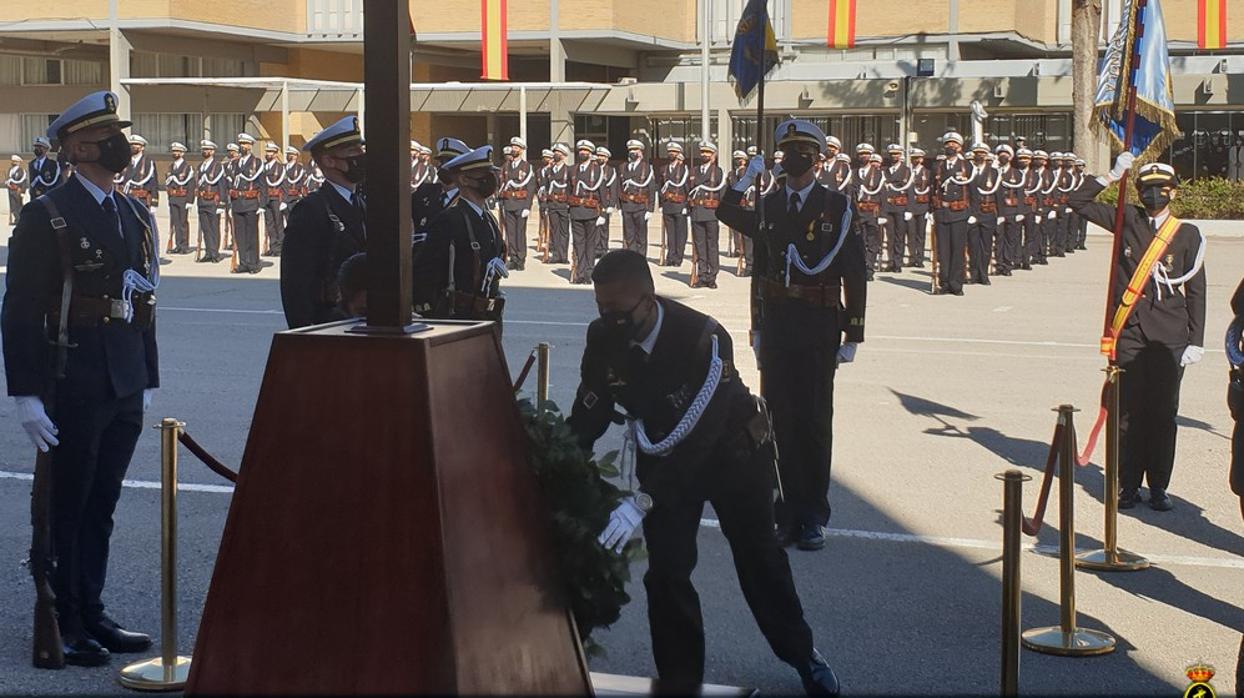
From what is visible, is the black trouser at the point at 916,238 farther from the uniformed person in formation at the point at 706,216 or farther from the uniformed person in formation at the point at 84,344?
the uniformed person in formation at the point at 84,344

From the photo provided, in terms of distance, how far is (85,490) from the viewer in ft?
19.5

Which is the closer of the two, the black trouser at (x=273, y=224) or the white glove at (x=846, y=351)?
the white glove at (x=846, y=351)

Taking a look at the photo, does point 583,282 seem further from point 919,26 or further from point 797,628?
point 919,26

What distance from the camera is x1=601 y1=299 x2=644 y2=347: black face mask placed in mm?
5219

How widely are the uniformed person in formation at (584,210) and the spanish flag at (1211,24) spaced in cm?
1955

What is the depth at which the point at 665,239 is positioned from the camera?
1038 inches

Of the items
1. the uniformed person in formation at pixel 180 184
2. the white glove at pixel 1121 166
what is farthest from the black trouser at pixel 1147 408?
the uniformed person in formation at pixel 180 184

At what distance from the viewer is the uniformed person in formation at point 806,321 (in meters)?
7.72

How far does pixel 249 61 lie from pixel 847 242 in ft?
153

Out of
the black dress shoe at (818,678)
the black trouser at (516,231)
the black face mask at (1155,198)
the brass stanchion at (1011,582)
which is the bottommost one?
the black dress shoe at (818,678)

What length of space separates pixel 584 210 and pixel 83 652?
19.1 m

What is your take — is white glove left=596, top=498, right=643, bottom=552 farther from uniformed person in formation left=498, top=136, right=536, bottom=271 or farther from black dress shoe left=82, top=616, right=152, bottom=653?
uniformed person in formation left=498, top=136, right=536, bottom=271

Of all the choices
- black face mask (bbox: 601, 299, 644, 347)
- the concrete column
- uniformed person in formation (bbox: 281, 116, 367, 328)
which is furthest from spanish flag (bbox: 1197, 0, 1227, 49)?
black face mask (bbox: 601, 299, 644, 347)

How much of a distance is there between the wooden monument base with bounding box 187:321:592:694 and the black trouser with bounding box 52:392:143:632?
2268 mm
